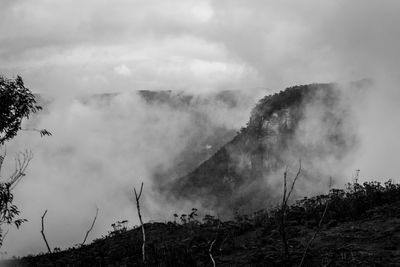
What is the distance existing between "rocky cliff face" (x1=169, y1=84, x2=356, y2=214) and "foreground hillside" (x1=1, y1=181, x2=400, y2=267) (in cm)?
9136

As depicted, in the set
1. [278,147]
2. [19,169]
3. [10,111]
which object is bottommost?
[19,169]

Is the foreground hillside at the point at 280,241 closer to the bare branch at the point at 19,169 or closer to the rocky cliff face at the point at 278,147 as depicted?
the bare branch at the point at 19,169

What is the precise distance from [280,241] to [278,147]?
117974 millimetres

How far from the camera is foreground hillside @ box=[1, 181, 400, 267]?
404 inches

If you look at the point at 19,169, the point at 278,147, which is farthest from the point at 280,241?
the point at 278,147

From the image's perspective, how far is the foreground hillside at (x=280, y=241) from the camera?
10258 millimetres

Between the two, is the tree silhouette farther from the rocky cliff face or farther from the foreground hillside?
the rocky cliff face

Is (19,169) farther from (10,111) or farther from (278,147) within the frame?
(278,147)

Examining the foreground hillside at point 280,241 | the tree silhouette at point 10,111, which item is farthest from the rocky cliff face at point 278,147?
the tree silhouette at point 10,111

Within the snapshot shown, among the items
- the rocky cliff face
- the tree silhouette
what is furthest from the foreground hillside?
the rocky cliff face

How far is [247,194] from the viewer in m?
119

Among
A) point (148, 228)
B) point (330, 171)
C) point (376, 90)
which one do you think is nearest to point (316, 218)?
point (148, 228)

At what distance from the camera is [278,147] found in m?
129

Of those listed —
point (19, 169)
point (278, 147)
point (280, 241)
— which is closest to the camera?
point (19, 169)
